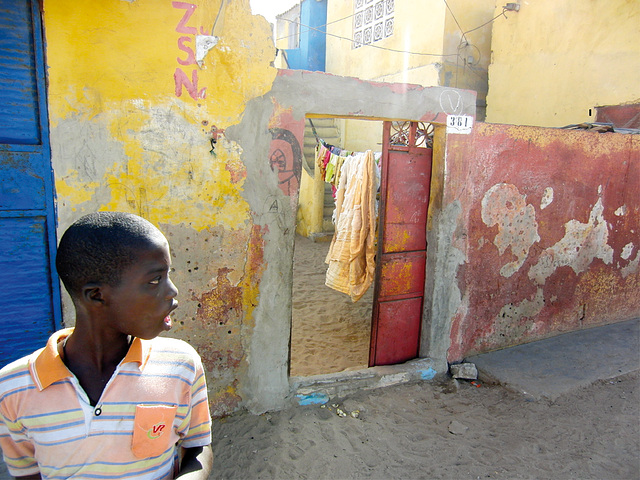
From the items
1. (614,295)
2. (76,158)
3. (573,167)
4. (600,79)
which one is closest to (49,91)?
(76,158)

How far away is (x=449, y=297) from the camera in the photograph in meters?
4.29

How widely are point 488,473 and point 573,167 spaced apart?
3.35 m

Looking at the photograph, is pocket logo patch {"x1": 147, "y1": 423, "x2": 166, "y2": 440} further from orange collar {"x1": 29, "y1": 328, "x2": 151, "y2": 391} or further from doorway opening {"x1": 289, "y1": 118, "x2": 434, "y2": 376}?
doorway opening {"x1": 289, "y1": 118, "x2": 434, "y2": 376}

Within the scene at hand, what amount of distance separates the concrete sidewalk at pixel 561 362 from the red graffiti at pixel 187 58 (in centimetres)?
357

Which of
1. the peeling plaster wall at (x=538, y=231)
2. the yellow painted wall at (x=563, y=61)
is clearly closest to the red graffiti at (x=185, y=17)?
the peeling plaster wall at (x=538, y=231)

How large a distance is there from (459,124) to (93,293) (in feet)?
11.7

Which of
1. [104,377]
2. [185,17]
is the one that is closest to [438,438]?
[104,377]

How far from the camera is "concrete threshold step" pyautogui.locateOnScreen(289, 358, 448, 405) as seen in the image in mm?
3689

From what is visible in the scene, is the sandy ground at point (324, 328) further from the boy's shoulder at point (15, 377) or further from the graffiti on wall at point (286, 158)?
the boy's shoulder at point (15, 377)

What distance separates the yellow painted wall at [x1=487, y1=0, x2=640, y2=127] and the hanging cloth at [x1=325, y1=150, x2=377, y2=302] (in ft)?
12.9

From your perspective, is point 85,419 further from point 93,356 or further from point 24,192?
point 24,192

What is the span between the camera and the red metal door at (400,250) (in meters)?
4.02

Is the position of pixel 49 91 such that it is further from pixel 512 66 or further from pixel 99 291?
pixel 512 66

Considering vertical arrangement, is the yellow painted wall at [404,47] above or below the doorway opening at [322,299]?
above
